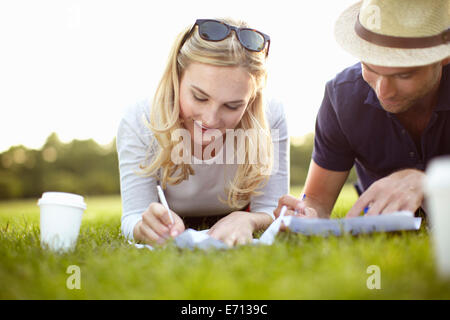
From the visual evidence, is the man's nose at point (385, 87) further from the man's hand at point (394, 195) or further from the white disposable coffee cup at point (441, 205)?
the white disposable coffee cup at point (441, 205)

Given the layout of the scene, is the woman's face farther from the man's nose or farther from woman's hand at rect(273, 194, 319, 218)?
the man's nose

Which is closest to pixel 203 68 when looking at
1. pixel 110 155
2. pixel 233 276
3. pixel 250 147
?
pixel 250 147

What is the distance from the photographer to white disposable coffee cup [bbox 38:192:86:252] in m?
1.78

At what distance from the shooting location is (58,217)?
5.89 feet

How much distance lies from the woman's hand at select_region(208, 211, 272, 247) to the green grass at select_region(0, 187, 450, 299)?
190mm

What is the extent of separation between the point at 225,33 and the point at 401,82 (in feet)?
3.23

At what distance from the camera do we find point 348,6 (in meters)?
2.38

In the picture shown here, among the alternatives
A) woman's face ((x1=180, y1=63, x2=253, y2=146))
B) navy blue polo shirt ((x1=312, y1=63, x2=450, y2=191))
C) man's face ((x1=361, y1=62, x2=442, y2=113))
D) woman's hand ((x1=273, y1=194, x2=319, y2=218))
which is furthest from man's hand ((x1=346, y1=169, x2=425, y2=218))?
woman's face ((x1=180, y1=63, x2=253, y2=146))

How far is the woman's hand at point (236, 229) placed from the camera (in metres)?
1.82

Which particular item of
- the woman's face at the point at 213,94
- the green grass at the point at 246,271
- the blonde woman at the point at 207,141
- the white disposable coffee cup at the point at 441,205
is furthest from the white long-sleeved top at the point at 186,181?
the white disposable coffee cup at the point at 441,205

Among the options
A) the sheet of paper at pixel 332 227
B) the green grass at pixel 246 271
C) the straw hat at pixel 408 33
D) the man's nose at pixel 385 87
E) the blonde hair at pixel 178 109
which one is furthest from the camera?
the blonde hair at pixel 178 109

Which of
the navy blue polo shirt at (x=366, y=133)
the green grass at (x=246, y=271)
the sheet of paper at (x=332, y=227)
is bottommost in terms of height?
the green grass at (x=246, y=271)

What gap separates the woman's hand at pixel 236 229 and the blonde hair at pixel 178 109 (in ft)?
1.25

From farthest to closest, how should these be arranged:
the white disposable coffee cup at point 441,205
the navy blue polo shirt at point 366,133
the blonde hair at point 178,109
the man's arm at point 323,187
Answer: the man's arm at point 323,187 → the navy blue polo shirt at point 366,133 → the blonde hair at point 178,109 → the white disposable coffee cup at point 441,205
